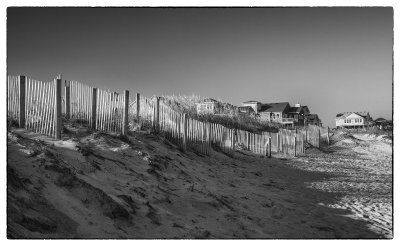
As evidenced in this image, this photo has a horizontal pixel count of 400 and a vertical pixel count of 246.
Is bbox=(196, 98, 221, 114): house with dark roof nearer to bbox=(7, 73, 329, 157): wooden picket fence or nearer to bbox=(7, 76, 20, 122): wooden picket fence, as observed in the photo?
bbox=(7, 73, 329, 157): wooden picket fence

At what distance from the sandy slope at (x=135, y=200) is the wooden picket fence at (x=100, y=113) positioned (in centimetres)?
50

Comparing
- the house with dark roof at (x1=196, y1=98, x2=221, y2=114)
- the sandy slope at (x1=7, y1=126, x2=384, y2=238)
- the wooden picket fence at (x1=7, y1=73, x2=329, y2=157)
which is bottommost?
the sandy slope at (x1=7, y1=126, x2=384, y2=238)

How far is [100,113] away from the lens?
770 centimetres

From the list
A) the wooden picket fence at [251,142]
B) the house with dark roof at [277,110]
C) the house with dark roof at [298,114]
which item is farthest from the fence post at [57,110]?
the house with dark roof at [298,114]

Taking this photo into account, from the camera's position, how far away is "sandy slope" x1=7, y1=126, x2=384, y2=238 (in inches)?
132

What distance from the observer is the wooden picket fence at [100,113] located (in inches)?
229

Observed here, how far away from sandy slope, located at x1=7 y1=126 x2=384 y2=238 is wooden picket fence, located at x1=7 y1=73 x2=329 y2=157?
50 cm

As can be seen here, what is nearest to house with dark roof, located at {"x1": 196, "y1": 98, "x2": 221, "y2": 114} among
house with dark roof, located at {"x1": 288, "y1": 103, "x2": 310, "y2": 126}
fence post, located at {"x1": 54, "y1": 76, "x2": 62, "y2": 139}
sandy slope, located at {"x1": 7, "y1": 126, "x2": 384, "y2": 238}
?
sandy slope, located at {"x1": 7, "y1": 126, "x2": 384, "y2": 238}

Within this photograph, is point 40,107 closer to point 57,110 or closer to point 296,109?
point 57,110

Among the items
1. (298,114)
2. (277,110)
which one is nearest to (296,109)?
(298,114)

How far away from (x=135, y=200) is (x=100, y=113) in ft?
12.6

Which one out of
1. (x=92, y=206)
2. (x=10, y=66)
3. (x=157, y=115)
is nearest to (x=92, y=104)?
(x=157, y=115)

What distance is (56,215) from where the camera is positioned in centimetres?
328

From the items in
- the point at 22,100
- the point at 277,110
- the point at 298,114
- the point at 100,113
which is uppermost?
the point at 277,110
